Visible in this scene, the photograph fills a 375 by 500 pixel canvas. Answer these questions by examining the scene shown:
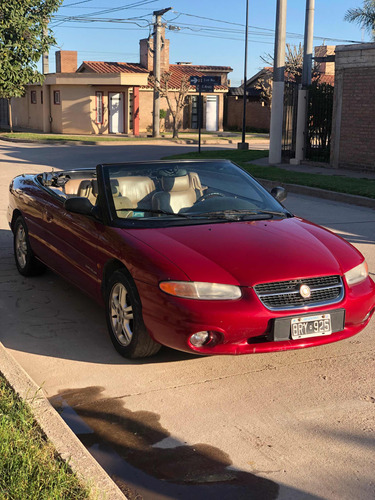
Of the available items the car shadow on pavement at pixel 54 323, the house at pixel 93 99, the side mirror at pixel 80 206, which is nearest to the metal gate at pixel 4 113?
the house at pixel 93 99

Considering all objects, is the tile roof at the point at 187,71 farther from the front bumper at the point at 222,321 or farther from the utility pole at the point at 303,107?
the front bumper at the point at 222,321

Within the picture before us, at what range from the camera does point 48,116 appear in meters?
45.7

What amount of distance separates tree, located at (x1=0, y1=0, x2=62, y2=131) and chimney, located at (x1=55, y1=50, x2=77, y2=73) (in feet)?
118

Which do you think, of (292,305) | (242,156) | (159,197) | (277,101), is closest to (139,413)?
(292,305)

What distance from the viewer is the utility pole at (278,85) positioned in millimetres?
21125

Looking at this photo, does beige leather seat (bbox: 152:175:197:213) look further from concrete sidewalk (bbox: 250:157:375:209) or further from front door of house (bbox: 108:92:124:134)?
front door of house (bbox: 108:92:124:134)

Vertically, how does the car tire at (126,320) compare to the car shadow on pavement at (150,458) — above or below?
above

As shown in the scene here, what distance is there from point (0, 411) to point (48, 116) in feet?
143

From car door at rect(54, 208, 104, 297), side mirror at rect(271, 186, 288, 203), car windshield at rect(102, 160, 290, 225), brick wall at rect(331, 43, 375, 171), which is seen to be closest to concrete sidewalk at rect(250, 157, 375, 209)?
brick wall at rect(331, 43, 375, 171)

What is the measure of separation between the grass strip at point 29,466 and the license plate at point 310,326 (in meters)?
1.79

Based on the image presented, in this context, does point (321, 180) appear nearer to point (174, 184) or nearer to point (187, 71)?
point (174, 184)

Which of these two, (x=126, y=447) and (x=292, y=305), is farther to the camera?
(x=292, y=305)

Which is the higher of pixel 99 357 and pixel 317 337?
pixel 317 337

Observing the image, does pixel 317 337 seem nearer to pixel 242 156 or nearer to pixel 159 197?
pixel 159 197
